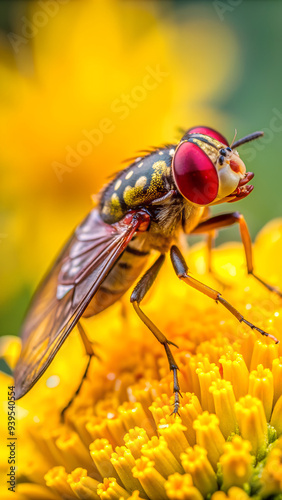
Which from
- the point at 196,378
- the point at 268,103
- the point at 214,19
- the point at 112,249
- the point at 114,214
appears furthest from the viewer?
the point at 214,19

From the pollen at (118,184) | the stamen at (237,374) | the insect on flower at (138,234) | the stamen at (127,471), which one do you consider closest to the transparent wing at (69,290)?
the insect on flower at (138,234)

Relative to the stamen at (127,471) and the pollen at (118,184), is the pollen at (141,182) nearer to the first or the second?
the pollen at (118,184)

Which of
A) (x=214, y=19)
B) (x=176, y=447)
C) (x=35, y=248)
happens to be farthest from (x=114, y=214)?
(x=214, y=19)

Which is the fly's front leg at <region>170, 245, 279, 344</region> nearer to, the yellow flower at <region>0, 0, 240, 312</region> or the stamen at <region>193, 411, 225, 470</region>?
the stamen at <region>193, 411, 225, 470</region>

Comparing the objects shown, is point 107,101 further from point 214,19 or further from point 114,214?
point 114,214

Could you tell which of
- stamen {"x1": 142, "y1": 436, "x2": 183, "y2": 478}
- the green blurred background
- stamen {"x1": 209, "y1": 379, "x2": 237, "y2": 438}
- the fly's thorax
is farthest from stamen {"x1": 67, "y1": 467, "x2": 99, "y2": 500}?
the green blurred background

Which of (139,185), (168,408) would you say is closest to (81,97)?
(139,185)
